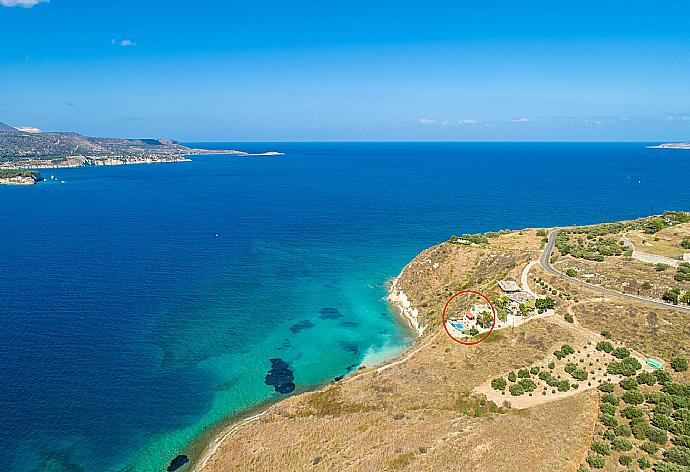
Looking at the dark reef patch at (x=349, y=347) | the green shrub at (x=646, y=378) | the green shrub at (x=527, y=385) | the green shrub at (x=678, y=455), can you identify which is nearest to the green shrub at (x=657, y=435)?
the green shrub at (x=678, y=455)

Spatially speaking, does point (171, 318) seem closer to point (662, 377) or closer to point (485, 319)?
point (485, 319)

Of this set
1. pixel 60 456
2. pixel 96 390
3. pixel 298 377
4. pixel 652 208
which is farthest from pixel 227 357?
pixel 652 208

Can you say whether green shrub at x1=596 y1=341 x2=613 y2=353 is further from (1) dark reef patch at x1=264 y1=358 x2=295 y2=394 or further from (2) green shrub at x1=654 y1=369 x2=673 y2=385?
(1) dark reef patch at x1=264 y1=358 x2=295 y2=394

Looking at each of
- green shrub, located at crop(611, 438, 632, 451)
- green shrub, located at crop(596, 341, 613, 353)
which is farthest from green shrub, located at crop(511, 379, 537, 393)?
green shrub, located at crop(596, 341, 613, 353)

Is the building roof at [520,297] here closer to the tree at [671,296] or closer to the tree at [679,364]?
the tree at [671,296]

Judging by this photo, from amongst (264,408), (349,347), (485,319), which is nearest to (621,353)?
(485,319)

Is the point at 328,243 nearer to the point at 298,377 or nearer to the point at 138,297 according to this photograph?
the point at 138,297

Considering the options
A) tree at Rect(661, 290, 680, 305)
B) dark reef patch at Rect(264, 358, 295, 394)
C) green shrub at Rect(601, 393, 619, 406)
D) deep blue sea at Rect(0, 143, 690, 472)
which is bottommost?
dark reef patch at Rect(264, 358, 295, 394)
